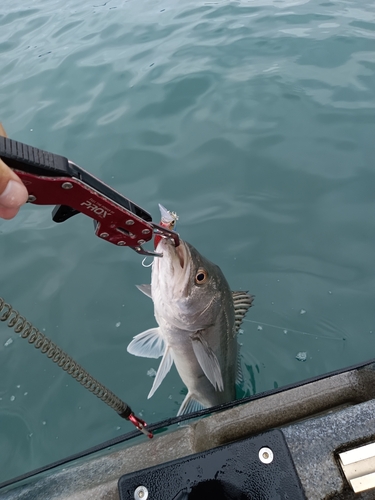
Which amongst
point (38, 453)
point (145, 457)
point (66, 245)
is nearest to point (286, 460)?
point (145, 457)

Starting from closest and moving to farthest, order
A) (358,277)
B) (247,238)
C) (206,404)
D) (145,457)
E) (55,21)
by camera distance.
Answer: (145,457)
(206,404)
(358,277)
(247,238)
(55,21)

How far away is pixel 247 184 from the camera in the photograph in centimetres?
527

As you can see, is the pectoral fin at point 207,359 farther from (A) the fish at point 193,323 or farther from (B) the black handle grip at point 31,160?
(B) the black handle grip at point 31,160

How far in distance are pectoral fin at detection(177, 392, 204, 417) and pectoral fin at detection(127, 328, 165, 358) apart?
49 centimetres

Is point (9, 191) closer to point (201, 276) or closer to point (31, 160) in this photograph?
point (31, 160)

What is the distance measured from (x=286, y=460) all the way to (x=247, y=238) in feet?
10.5

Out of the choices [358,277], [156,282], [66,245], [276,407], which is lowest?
[358,277]

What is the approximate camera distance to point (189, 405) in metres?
3.31

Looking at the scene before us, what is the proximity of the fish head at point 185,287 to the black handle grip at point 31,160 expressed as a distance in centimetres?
101

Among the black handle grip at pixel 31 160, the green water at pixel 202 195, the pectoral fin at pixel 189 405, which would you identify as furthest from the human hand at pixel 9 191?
the green water at pixel 202 195

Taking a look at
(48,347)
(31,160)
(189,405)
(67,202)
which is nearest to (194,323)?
(189,405)

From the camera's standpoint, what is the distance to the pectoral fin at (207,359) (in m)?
2.85

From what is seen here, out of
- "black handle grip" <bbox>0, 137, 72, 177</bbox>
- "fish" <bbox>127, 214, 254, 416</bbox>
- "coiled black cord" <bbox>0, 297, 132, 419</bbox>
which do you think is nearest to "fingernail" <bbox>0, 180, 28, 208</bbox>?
"black handle grip" <bbox>0, 137, 72, 177</bbox>

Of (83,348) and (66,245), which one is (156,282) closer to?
(83,348)
